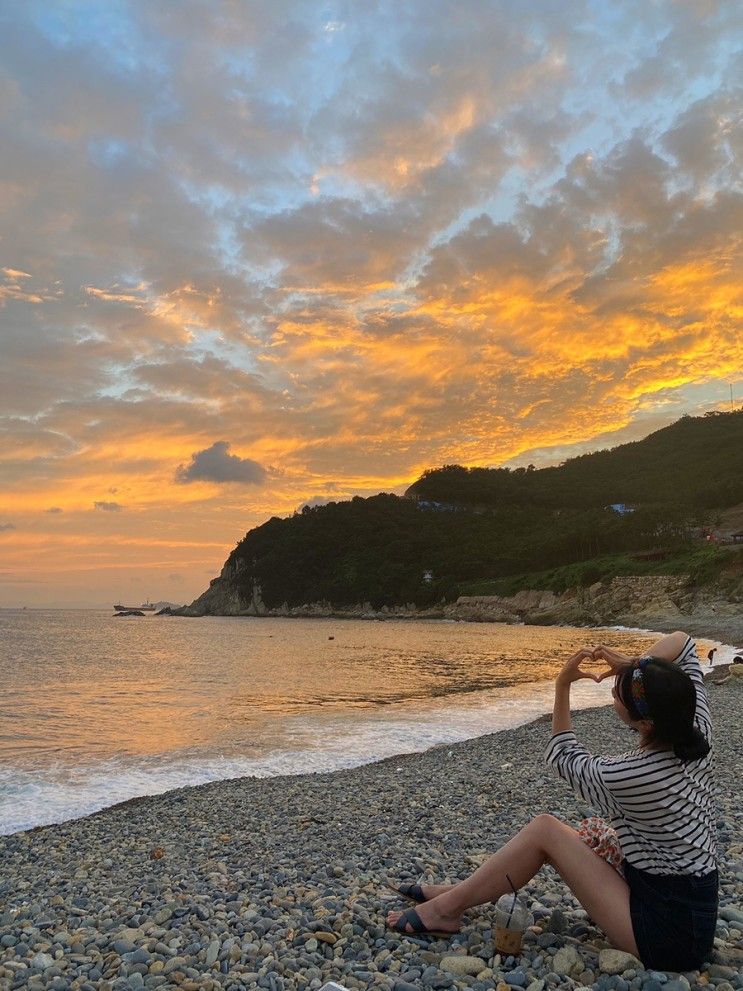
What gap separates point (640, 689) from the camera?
3738 mm

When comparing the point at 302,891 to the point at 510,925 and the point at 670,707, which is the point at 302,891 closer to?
the point at 510,925

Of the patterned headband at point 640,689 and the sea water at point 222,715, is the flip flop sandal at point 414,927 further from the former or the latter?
the sea water at point 222,715

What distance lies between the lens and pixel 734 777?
10047 millimetres

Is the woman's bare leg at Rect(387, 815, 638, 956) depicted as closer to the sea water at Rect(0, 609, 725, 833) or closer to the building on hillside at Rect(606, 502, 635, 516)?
the sea water at Rect(0, 609, 725, 833)

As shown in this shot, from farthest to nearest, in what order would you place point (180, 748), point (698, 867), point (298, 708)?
point (298, 708) < point (180, 748) < point (698, 867)

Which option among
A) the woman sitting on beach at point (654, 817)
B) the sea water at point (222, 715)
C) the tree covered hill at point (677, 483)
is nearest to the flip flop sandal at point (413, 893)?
the woman sitting on beach at point (654, 817)

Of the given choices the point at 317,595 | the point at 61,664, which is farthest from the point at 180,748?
the point at 317,595

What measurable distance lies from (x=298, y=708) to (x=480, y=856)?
17197 millimetres

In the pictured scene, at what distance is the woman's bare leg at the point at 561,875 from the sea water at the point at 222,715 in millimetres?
8649

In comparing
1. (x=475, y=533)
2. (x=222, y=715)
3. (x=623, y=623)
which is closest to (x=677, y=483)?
(x=475, y=533)

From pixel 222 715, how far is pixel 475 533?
146 metres

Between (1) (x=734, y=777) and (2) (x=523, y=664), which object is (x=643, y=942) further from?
(2) (x=523, y=664)

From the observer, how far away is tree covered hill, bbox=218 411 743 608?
→ 134 meters

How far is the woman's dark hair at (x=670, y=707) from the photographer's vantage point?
3672 millimetres
